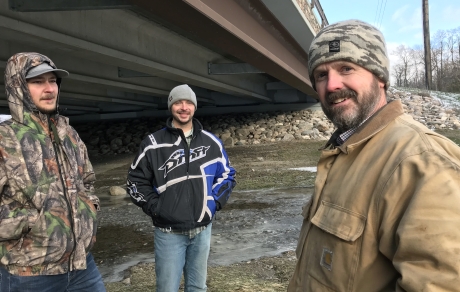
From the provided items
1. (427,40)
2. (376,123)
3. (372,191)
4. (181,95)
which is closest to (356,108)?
(376,123)

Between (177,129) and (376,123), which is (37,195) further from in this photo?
(376,123)

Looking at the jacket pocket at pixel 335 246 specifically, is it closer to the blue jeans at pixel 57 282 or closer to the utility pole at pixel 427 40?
the blue jeans at pixel 57 282

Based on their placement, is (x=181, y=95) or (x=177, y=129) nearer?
(x=177, y=129)

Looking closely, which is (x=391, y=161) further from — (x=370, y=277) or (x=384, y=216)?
(x=370, y=277)

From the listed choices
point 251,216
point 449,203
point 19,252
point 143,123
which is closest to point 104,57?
point 251,216

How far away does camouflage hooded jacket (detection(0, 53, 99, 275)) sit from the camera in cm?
224

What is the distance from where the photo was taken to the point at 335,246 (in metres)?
1.45

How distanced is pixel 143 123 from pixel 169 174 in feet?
74.4

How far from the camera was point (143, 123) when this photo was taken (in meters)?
25.3

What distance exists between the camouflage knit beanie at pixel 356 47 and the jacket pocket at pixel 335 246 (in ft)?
1.95

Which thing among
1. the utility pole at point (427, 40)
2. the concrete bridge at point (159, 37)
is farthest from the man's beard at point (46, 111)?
the utility pole at point (427, 40)

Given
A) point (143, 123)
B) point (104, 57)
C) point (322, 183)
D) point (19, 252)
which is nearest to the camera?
point (322, 183)

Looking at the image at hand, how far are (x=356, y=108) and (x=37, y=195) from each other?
5.81 feet

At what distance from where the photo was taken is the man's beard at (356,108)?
1642 mm
